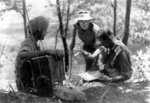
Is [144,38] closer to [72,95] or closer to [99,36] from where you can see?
[99,36]

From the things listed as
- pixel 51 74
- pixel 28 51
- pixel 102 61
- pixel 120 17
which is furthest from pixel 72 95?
pixel 120 17

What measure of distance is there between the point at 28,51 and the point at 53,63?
0.36 metres

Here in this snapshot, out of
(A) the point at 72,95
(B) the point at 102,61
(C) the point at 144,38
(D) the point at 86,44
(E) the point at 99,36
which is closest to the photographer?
(A) the point at 72,95

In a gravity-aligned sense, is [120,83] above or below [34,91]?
below

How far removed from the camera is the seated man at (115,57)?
13.1 ft

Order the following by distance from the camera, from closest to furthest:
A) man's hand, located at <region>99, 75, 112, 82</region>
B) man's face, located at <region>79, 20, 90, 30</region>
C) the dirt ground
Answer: the dirt ground → man's hand, located at <region>99, 75, 112, 82</region> → man's face, located at <region>79, 20, 90, 30</region>

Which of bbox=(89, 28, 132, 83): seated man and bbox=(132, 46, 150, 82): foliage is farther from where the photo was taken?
bbox=(132, 46, 150, 82): foliage

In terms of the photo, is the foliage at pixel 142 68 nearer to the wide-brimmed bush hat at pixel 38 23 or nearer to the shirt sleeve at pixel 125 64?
the shirt sleeve at pixel 125 64

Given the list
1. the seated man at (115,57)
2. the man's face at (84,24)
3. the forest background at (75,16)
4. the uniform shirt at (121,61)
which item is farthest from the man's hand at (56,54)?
the forest background at (75,16)

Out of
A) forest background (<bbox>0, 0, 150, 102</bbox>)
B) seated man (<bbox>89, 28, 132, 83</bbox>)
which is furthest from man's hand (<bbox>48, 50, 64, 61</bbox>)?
forest background (<bbox>0, 0, 150, 102</bbox>)

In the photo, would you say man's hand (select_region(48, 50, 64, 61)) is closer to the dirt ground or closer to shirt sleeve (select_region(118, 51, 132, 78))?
the dirt ground

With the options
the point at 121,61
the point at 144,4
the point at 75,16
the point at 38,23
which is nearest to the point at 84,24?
the point at 121,61

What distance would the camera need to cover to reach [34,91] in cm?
341

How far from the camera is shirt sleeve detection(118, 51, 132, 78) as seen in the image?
4066 mm
